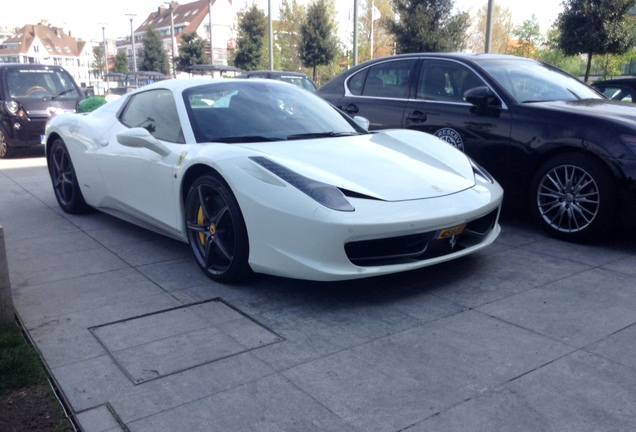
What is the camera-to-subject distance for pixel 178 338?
3197mm

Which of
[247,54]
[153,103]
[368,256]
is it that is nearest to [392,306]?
[368,256]

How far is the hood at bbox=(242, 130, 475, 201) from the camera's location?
12.0ft

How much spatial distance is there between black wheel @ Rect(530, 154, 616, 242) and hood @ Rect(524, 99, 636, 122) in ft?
1.28

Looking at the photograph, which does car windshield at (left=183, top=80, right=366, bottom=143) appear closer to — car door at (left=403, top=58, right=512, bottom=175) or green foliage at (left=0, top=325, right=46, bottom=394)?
car door at (left=403, top=58, right=512, bottom=175)

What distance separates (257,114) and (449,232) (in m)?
1.67

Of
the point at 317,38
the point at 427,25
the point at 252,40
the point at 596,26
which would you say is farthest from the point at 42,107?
the point at 252,40

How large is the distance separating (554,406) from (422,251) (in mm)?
1331

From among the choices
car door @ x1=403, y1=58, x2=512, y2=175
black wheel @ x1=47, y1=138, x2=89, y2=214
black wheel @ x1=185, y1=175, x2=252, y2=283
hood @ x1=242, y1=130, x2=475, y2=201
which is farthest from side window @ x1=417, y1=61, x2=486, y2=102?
black wheel @ x1=47, y1=138, x2=89, y2=214

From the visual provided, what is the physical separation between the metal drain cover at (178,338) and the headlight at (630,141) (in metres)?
3.00

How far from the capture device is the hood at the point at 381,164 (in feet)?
12.0

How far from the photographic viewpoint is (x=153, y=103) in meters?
4.89

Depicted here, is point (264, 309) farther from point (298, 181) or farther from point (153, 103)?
point (153, 103)

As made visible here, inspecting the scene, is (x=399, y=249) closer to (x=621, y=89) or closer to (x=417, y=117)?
(x=417, y=117)

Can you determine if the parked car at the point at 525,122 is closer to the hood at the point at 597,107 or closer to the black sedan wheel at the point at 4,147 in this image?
the hood at the point at 597,107
